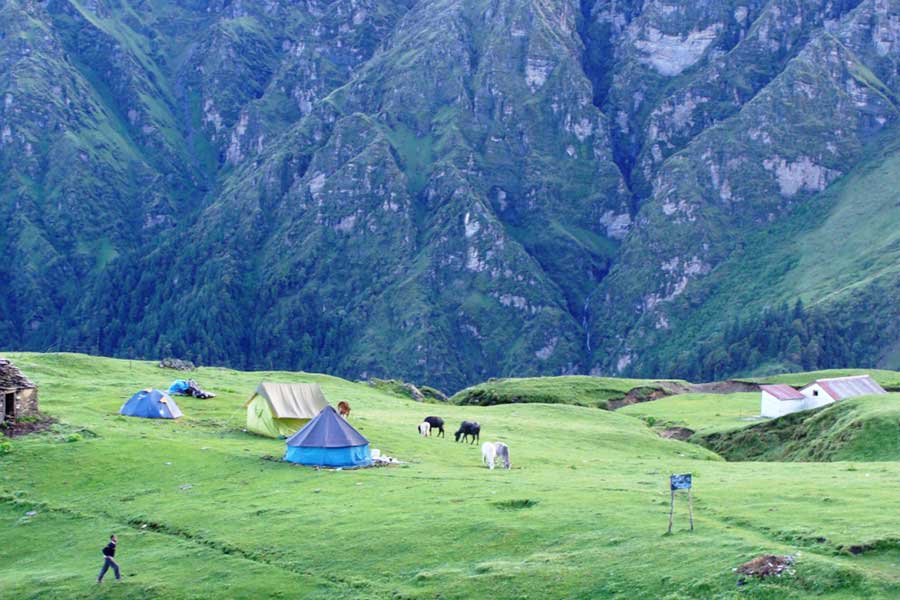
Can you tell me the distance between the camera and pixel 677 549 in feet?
124

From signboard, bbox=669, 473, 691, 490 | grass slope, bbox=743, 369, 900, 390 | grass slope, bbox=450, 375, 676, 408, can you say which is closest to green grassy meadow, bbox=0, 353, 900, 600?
signboard, bbox=669, 473, 691, 490

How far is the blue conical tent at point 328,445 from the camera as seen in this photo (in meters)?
57.2

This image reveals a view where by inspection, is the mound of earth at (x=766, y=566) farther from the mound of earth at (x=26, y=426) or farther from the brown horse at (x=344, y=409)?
the brown horse at (x=344, y=409)

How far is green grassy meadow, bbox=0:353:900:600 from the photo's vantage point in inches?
1452

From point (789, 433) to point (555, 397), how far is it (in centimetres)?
4477

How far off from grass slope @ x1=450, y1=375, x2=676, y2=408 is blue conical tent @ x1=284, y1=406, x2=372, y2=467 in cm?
6502

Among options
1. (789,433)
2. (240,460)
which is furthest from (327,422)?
(789,433)

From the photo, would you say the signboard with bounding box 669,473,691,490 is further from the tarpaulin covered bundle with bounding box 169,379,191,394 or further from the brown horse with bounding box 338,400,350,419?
the tarpaulin covered bundle with bounding box 169,379,191,394

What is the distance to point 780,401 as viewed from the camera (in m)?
97.4

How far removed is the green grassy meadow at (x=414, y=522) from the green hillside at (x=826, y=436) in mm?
11763

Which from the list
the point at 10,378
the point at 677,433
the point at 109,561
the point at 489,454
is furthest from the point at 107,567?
the point at 677,433

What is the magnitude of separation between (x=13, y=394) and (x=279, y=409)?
1445 centimetres

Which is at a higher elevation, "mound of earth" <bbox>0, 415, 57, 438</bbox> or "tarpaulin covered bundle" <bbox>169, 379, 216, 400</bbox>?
"tarpaulin covered bundle" <bbox>169, 379, 216, 400</bbox>

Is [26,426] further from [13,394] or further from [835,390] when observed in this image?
[835,390]
